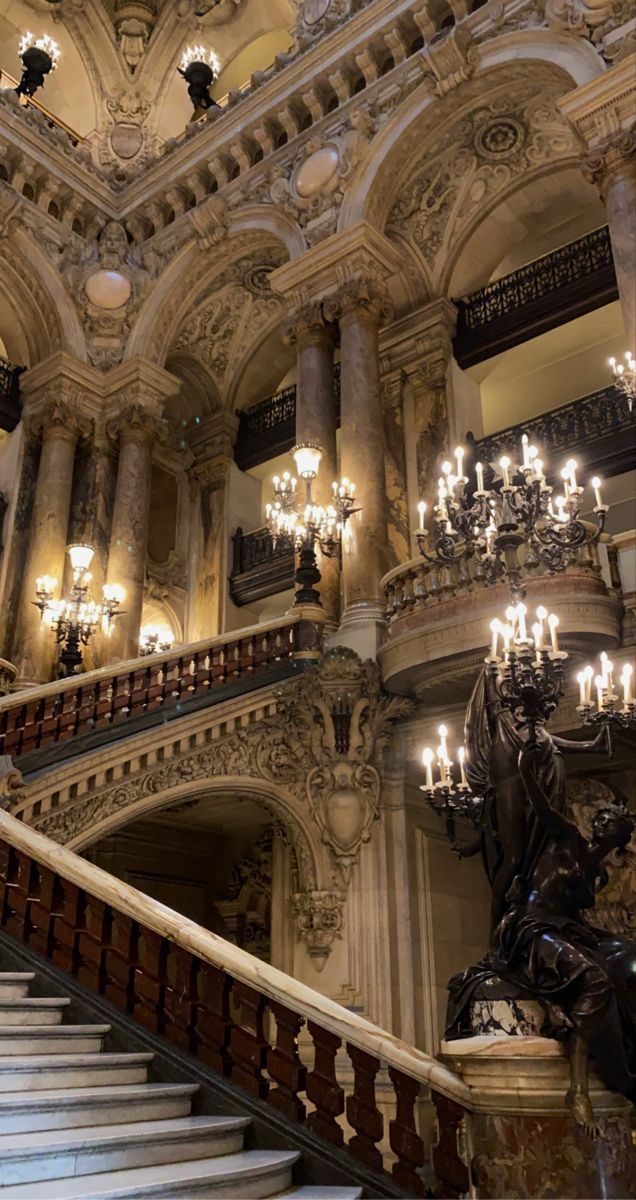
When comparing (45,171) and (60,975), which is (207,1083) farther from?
(45,171)

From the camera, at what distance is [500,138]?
498 inches

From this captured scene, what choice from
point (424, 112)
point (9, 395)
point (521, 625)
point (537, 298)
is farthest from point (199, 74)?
point (521, 625)

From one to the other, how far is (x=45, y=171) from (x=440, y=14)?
20.5ft

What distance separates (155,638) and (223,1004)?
11655mm

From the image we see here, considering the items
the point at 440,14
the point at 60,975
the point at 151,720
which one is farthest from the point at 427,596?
the point at 440,14

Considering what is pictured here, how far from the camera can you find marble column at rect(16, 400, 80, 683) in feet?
41.4

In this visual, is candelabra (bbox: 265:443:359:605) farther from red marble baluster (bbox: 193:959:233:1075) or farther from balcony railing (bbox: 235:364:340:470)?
red marble baluster (bbox: 193:959:233:1075)

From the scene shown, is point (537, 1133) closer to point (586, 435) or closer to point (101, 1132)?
point (101, 1132)

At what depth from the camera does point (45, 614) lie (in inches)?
501

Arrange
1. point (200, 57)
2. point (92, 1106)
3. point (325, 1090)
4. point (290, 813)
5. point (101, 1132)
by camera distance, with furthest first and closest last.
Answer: point (200, 57) → point (290, 813) → point (325, 1090) → point (92, 1106) → point (101, 1132)

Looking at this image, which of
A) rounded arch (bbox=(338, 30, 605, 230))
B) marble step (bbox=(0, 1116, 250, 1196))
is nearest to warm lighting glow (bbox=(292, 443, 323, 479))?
rounded arch (bbox=(338, 30, 605, 230))

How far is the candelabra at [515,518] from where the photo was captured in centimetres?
610

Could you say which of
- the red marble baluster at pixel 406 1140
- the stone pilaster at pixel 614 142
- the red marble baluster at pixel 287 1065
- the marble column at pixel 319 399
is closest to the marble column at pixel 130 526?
the marble column at pixel 319 399

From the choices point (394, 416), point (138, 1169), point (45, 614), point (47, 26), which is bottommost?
point (138, 1169)
